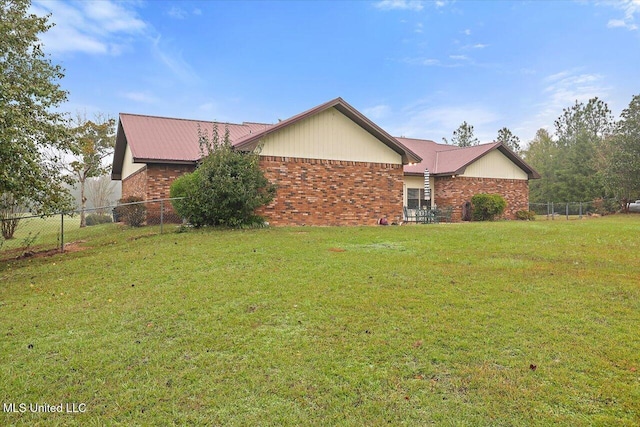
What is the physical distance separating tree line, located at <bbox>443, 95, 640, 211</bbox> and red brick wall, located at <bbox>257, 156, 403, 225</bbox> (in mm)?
12974

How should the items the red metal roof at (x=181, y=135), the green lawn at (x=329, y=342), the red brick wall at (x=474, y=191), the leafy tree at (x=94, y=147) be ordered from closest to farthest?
1. the green lawn at (x=329, y=342)
2. the red metal roof at (x=181, y=135)
3. the red brick wall at (x=474, y=191)
4. the leafy tree at (x=94, y=147)

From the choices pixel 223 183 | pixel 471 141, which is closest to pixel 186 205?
pixel 223 183

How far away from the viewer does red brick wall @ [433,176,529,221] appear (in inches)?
859

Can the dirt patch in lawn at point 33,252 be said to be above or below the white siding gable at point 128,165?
below

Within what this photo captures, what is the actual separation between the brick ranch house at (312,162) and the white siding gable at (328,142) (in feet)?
0.12

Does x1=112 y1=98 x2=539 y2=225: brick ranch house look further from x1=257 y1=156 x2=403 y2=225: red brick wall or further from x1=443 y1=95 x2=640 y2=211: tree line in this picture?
x1=443 y1=95 x2=640 y2=211: tree line

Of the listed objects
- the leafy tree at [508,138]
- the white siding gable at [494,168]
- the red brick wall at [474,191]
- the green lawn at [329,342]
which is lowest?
the green lawn at [329,342]

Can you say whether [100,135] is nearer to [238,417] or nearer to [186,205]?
[186,205]

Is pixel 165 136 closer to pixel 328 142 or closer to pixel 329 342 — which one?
pixel 328 142

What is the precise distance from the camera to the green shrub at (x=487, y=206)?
20969 mm

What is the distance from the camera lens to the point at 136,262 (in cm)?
808

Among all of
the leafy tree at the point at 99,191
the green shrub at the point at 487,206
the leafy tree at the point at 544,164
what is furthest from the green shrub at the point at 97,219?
the leafy tree at the point at 544,164

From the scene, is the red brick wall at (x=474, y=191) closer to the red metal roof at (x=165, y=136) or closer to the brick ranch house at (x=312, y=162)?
the brick ranch house at (x=312, y=162)

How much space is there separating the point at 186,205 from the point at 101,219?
666 inches
